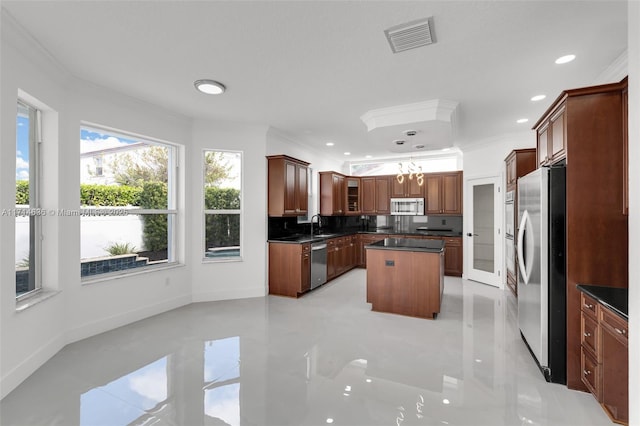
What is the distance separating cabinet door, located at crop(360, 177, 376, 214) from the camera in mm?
7508

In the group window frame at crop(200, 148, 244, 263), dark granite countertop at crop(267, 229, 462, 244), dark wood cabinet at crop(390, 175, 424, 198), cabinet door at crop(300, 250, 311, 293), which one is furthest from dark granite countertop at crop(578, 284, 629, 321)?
dark wood cabinet at crop(390, 175, 424, 198)

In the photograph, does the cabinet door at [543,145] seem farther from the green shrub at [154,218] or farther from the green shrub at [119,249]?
the green shrub at [119,249]

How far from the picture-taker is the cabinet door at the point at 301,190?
5.33 meters

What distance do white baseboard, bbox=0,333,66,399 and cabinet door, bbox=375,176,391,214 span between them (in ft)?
20.4

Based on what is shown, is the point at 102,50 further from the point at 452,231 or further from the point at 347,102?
the point at 452,231

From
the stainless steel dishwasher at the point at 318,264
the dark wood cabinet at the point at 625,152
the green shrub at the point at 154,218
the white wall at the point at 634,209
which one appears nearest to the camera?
the white wall at the point at 634,209

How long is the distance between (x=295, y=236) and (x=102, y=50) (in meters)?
3.92

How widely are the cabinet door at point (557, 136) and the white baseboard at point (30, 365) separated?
4695 millimetres

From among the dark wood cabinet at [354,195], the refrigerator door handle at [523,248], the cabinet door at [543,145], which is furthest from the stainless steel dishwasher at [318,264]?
the cabinet door at [543,145]

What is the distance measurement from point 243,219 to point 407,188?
162 inches

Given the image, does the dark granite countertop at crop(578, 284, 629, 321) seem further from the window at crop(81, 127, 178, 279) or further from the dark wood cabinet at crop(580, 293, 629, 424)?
the window at crop(81, 127, 178, 279)

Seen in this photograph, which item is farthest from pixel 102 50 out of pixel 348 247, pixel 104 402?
pixel 348 247

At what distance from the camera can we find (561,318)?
239 cm

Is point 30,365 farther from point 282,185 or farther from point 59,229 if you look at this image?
point 282,185
